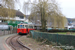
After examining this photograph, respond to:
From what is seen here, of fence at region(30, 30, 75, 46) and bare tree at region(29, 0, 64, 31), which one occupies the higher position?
bare tree at region(29, 0, 64, 31)

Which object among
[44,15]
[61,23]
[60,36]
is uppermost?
[44,15]

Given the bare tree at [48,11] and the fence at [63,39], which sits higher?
the bare tree at [48,11]

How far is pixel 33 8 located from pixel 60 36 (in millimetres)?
12492

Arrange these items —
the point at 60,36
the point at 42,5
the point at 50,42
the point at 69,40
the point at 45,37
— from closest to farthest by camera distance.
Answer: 1. the point at 69,40
2. the point at 60,36
3. the point at 50,42
4. the point at 45,37
5. the point at 42,5

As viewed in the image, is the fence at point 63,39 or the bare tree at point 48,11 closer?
the fence at point 63,39

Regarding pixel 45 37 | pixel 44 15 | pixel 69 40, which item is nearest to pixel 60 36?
pixel 69 40

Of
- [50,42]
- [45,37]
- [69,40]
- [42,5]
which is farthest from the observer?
[42,5]

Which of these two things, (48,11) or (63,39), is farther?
(48,11)

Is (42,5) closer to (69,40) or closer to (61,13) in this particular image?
(61,13)

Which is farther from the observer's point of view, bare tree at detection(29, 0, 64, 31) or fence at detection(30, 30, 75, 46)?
bare tree at detection(29, 0, 64, 31)

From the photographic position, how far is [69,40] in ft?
31.5

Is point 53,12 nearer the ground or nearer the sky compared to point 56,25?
nearer the sky

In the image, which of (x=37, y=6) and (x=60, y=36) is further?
(x=37, y=6)

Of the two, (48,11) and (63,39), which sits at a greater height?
(48,11)
